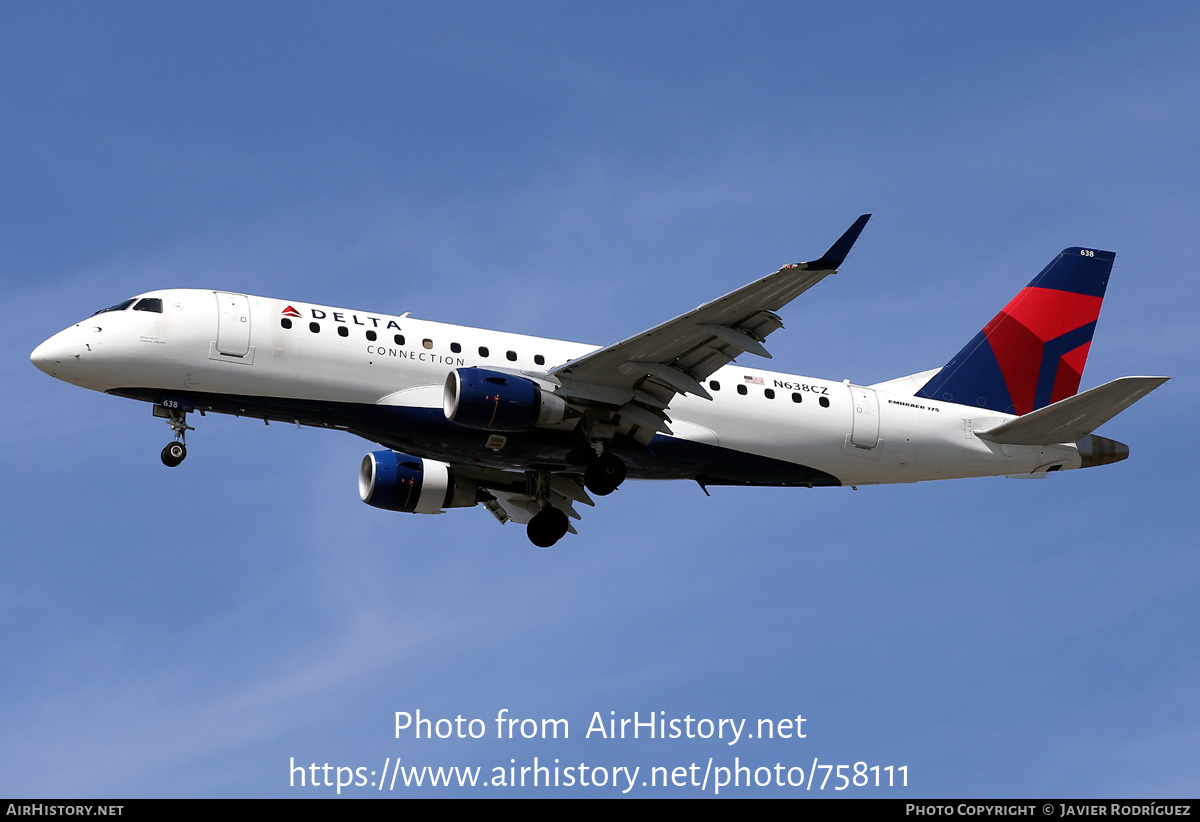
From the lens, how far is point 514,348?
107 ft

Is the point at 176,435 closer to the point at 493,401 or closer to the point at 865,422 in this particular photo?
the point at 493,401

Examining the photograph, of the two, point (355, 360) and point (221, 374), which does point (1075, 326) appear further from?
point (221, 374)

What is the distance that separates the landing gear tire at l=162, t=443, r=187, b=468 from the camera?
30938 mm

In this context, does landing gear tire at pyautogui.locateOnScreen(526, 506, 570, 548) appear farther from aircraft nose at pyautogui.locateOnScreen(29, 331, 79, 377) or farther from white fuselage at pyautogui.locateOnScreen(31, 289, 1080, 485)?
aircraft nose at pyautogui.locateOnScreen(29, 331, 79, 377)

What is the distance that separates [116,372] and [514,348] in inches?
340

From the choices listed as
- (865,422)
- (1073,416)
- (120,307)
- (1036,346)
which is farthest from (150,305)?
(1036,346)

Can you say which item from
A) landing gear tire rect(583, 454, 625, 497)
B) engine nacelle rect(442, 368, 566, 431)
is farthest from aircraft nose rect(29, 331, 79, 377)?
landing gear tire rect(583, 454, 625, 497)

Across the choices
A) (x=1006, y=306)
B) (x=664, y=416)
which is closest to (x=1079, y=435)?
(x=1006, y=306)

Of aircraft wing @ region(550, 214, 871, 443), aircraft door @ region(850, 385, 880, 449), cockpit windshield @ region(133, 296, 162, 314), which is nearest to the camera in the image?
aircraft wing @ region(550, 214, 871, 443)

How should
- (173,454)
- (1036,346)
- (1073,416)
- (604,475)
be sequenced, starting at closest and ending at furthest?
(173,454)
(604,475)
(1073,416)
(1036,346)

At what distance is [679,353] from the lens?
30594mm

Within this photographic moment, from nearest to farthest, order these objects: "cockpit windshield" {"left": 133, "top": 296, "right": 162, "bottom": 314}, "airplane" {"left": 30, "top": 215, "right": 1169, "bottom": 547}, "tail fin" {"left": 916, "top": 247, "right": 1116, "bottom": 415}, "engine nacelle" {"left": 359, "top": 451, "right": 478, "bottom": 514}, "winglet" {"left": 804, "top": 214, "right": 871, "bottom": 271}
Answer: "winglet" {"left": 804, "top": 214, "right": 871, "bottom": 271}
"airplane" {"left": 30, "top": 215, "right": 1169, "bottom": 547}
"cockpit windshield" {"left": 133, "top": 296, "right": 162, "bottom": 314}
"engine nacelle" {"left": 359, "top": 451, "right": 478, "bottom": 514}
"tail fin" {"left": 916, "top": 247, "right": 1116, "bottom": 415}

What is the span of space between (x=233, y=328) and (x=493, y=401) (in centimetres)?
584

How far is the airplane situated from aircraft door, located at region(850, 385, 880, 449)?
54mm
